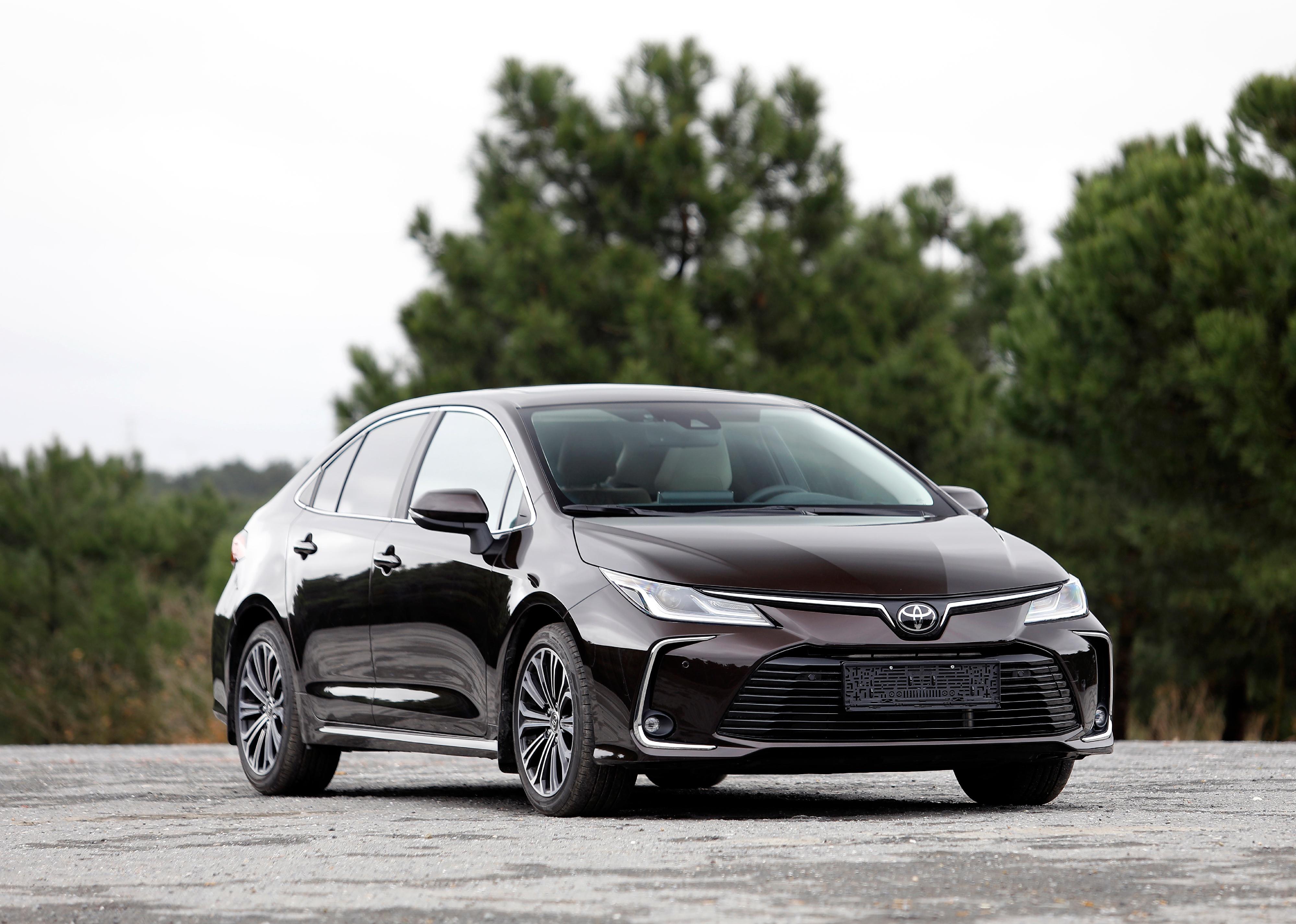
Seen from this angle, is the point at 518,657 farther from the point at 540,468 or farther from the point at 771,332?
the point at 771,332

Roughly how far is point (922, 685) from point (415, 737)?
2356mm

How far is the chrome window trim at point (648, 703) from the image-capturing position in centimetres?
666

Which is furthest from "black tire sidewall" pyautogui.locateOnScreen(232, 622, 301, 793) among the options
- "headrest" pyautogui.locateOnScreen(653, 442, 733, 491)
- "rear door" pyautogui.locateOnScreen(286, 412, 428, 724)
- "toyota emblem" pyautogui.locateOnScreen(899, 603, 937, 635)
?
"toyota emblem" pyautogui.locateOnScreen(899, 603, 937, 635)

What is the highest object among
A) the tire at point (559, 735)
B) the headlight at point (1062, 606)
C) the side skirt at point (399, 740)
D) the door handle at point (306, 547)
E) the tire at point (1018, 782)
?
the door handle at point (306, 547)

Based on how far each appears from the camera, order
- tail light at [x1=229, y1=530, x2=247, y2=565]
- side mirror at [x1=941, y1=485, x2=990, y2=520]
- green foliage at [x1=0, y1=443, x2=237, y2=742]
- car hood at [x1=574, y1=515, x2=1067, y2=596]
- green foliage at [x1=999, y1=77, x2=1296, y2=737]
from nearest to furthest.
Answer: car hood at [x1=574, y1=515, x2=1067, y2=596], side mirror at [x1=941, y1=485, x2=990, y2=520], tail light at [x1=229, y1=530, x2=247, y2=565], green foliage at [x1=999, y1=77, x2=1296, y2=737], green foliage at [x1=0, y1=443, x2=237, y2=742]

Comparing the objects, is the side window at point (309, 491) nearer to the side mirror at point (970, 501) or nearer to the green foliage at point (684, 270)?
the side mirror at point (970, 501)

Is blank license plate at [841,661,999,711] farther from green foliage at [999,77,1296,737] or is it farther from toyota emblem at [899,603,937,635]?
green foliage at [999,77,1296,737]

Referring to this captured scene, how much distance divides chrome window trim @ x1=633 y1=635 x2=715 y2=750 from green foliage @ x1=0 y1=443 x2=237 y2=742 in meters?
30.8

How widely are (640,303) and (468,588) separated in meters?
17.8

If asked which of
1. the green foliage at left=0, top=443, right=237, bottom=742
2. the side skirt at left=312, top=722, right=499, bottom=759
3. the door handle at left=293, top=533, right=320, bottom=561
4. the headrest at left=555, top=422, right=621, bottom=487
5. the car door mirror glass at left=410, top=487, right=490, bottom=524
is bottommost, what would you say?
the green foliage at left=0, top=443, right=237, bottom=742

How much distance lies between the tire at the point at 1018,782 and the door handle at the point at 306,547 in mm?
3112

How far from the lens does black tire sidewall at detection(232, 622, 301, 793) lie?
9.00 metres

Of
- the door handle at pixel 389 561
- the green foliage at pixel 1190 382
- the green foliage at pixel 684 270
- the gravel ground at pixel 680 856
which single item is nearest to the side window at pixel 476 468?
the door handle at pixel 389 561

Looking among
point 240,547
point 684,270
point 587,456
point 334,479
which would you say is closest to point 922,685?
point 587,456
